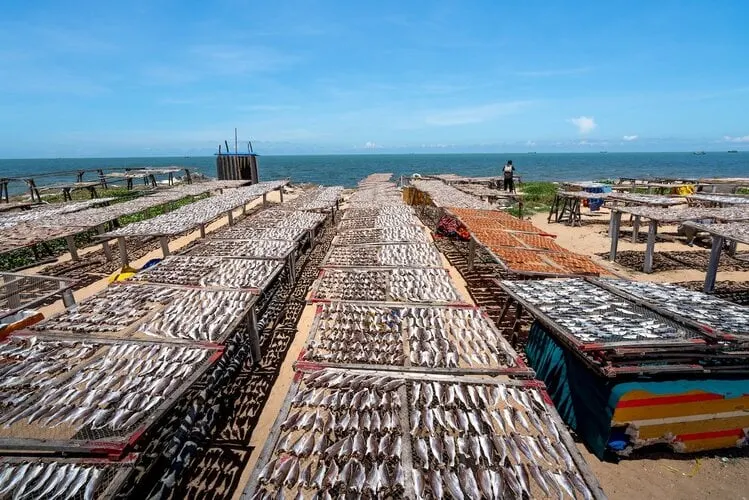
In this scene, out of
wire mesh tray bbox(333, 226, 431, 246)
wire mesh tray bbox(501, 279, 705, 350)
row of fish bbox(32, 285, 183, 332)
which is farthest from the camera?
wire mesh tray bbox(333, 226, 431, 246)

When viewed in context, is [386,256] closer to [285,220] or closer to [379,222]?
[379,222]

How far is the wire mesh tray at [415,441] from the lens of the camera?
10.6 ft

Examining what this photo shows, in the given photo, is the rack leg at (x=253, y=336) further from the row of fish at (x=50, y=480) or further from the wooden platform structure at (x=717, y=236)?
the wooden platform structure at (x=717, y=236)

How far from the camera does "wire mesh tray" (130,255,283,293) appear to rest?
25.3 ft

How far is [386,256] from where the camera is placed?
31.9ft

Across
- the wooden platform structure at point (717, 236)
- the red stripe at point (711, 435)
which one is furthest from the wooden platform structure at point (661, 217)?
the red stripe at point (711, 435)

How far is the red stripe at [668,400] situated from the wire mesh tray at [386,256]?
15.5 ft

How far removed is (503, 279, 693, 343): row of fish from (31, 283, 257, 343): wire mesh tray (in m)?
5.15

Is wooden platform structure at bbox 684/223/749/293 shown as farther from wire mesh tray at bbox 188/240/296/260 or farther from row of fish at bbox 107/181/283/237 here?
row of fish at bbox 107/181/283/237

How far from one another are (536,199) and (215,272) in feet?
90.3

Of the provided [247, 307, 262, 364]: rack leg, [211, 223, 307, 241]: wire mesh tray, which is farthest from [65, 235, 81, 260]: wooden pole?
[247, 307, 262, 364]: rack leg

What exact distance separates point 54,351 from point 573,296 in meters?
8.21

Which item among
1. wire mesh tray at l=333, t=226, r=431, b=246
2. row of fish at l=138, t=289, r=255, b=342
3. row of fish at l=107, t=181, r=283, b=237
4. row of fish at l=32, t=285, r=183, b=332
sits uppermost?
row of fish at l=107, t=181, r=283, b=237

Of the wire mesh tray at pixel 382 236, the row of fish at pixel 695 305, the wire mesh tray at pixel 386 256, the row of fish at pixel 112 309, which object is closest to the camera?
the row of fish at pixel 695 305
